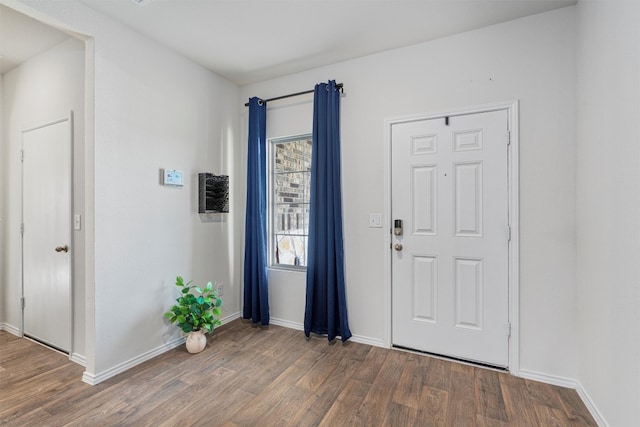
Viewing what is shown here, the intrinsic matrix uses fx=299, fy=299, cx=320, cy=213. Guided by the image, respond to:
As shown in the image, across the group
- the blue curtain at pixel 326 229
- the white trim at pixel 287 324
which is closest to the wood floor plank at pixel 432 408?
the blue curtain at pixel 326 229

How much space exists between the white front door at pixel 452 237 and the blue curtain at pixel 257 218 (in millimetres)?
1360

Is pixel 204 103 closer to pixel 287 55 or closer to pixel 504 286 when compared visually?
pixel 287 55

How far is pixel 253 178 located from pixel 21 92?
2374 mm

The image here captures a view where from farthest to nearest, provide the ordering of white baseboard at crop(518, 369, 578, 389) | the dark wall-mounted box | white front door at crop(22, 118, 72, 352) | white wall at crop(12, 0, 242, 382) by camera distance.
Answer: the dark wall-mounted box, white front door at crop(22, 118, 72, 352), white wall at crop(12, 0, 242, 382), white baseboard at crop(518, 369, 578, 389)

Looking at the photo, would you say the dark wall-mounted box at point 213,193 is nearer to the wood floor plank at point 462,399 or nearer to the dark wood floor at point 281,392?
the dark wood floor at point 281,392

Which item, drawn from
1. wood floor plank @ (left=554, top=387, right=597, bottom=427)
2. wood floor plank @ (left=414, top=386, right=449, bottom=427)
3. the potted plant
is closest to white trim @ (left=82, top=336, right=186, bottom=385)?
the potted plant

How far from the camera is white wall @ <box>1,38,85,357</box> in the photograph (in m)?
2.43

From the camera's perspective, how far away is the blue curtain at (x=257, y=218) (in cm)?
316

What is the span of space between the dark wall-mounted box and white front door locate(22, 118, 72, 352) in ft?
3.37

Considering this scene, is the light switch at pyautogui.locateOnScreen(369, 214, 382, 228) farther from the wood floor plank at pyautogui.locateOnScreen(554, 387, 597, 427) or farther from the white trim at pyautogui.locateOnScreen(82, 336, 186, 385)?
the white trim at pyautogui.locateOnScreen(82, 336, 186, 385)

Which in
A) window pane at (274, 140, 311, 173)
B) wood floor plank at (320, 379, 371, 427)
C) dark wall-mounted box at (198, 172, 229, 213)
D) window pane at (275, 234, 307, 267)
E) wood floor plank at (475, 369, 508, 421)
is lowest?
wood floor plank at (320, 379, 371, 427)

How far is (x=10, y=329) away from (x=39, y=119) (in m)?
2.14

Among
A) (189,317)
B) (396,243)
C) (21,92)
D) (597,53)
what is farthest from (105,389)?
(597,53)

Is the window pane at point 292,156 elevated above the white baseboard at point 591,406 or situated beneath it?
elevated above
